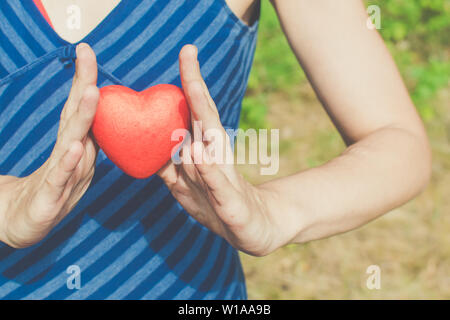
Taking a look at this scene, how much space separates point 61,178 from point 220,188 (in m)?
0.22

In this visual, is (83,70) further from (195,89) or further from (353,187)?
(353,187)

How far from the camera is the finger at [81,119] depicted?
0.63 meters

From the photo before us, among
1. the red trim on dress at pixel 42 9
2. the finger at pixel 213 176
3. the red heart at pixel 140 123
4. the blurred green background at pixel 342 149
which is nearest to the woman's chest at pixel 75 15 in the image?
the red trim on dress at pixel 42 9

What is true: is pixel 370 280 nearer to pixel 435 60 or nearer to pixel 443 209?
pixel 443 209

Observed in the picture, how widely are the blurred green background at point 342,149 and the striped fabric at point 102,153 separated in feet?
4.61

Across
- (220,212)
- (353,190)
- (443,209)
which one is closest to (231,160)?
(220,212)

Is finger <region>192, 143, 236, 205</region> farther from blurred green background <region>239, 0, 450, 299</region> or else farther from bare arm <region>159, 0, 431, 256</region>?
blurred green background <region>239, 0, 450, 299</region>

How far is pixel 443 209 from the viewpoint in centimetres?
257

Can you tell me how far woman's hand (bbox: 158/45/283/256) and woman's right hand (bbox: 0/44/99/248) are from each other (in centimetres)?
13

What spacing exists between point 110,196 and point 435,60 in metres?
3.11

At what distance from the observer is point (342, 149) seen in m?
2.82

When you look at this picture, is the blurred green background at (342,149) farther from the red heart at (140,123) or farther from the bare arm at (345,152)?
the red heart at (140,123)

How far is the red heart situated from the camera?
31.3 inches

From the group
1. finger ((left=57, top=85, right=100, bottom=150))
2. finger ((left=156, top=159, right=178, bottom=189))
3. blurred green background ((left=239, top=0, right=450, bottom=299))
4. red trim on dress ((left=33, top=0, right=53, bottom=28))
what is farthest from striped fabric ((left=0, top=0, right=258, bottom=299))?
blurred green background ((left=239, top=0, right=450, bottom=299))
